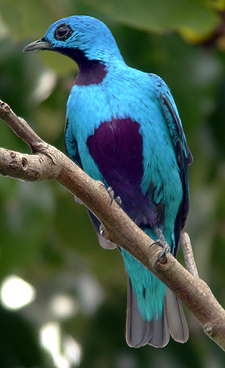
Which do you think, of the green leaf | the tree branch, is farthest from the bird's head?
the tree branch

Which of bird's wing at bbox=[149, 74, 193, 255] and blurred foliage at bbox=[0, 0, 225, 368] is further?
blurred foliage at bbox=[0, 0, 225, 368]

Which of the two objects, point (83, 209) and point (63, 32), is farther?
point (83, 209)

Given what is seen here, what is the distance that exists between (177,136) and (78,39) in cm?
87

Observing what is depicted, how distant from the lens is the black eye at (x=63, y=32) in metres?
3.28

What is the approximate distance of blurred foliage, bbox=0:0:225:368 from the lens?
12.4 feet

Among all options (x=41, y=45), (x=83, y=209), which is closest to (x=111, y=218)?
(x=41, y=45)

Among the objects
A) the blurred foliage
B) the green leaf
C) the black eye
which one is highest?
the green leaf

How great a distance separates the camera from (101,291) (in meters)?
4.48

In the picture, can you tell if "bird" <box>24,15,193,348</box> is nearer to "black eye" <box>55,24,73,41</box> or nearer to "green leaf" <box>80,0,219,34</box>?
"black eye" <box>55,24,73,41</box>

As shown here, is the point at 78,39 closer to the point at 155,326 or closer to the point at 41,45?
the point at 41,45

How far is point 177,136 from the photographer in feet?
10.6

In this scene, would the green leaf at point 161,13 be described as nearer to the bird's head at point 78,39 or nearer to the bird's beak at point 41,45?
the bird's head at point 78,39

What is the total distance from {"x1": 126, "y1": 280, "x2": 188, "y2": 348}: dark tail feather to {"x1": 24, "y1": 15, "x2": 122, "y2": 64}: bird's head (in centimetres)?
155

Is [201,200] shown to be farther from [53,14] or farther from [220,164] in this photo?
[53,14]
